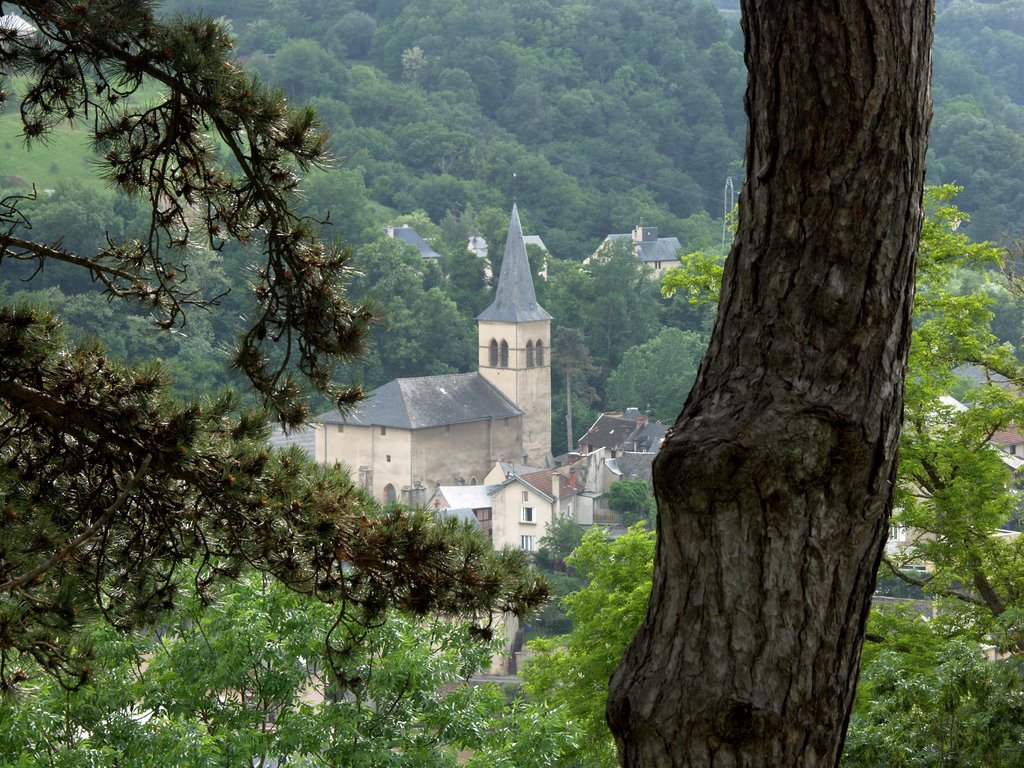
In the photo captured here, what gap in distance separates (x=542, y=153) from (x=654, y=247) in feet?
38.1

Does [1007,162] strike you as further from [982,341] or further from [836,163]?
[836,163]

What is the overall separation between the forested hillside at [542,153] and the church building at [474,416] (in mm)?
3702

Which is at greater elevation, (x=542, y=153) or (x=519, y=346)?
(x=542, y=153)

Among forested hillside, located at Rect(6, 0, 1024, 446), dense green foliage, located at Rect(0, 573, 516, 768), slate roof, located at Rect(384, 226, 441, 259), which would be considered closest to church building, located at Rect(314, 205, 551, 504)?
forested hillside, located at Rect(6, 0, 1024, 446)

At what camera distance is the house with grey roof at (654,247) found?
67.1 metres

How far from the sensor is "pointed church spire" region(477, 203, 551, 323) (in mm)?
52188

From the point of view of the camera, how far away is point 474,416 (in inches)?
1994

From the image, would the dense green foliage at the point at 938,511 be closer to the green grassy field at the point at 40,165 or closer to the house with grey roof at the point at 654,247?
the green grassy field at the point at 40,165

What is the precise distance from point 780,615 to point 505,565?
2.12 m

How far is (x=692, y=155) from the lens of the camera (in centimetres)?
7744

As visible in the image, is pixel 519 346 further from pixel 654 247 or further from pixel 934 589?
pixel 934 589

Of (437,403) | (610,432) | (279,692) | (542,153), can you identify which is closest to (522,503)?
(610,432)

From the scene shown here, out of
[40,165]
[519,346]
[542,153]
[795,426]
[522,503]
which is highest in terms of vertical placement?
[542,153]

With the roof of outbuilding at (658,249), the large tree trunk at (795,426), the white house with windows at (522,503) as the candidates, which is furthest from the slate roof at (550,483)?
the large tree trunk at (795,426)
